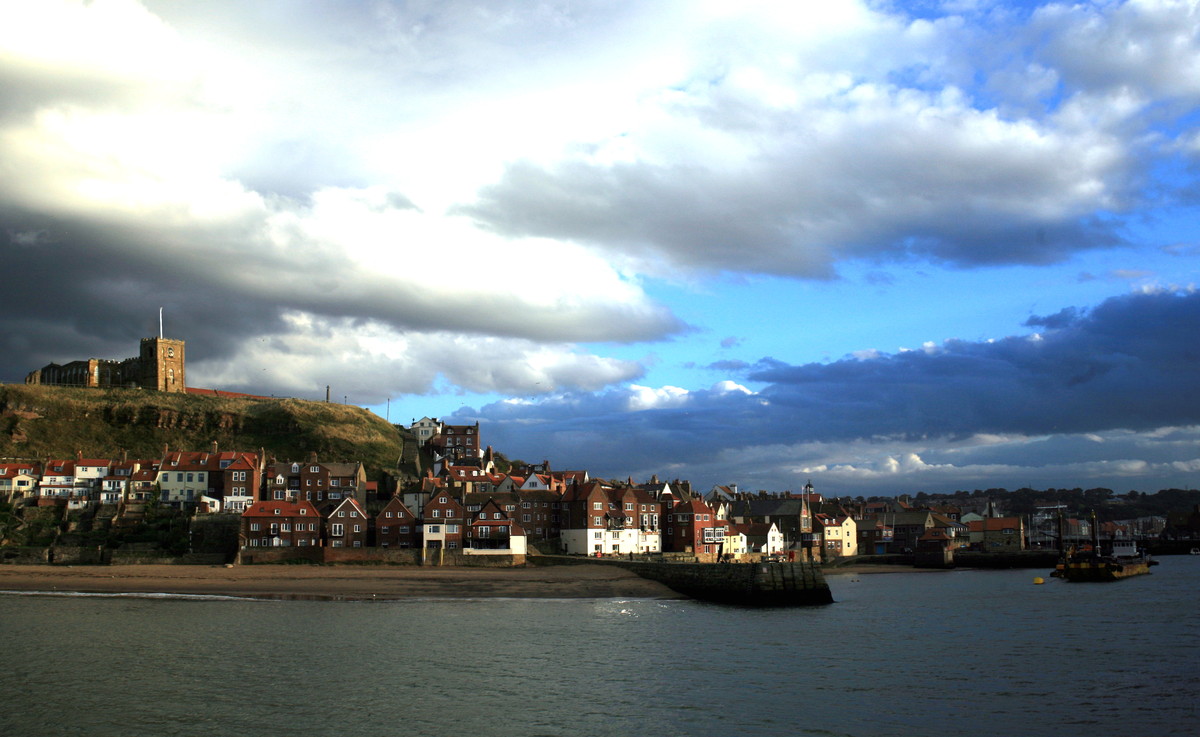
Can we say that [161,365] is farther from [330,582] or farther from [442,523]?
[330,582]

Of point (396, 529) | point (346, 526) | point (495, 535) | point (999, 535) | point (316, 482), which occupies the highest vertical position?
point (316, 482)

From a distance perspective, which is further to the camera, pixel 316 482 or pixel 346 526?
pixel 316 482

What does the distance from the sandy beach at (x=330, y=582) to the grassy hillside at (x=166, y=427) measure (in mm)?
48130

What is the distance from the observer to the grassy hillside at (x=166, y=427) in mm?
129250

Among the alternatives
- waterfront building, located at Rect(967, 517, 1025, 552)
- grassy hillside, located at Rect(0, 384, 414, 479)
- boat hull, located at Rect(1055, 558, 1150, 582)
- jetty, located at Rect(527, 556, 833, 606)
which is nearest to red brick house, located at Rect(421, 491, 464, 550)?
jetty, located at Rect(527, 556, 833, 606)

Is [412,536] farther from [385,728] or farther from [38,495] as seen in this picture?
[385,728]

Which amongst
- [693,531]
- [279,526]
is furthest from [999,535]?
[279,526]

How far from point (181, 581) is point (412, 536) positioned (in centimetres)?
2333

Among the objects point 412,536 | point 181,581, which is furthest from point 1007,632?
point 181,581

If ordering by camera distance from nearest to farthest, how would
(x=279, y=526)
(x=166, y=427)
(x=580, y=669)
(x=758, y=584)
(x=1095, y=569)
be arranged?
1. (x=580, y=669)
2. (x=758, y=584)
3. (x=279, y=526)
4. (x=1095, y=569)
5. (x=166, y=427)

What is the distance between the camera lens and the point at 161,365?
158 m

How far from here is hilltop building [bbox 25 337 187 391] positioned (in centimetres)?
15775

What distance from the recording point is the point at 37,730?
106 feet

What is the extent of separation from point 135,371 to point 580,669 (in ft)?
460
